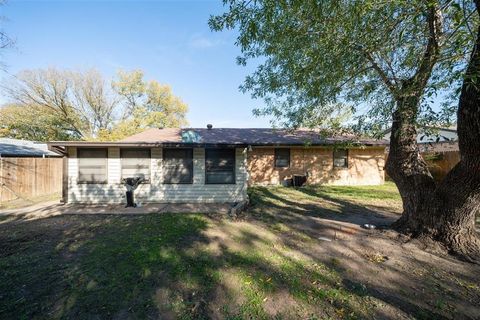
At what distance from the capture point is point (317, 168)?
541 inches

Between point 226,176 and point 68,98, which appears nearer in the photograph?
point 226,176

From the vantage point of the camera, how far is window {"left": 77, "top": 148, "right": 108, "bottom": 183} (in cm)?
813

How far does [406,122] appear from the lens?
165 inches

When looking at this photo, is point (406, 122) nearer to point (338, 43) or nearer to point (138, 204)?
point (338, 43)

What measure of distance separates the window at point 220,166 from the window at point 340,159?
320 inches

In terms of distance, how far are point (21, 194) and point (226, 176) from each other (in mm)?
9079

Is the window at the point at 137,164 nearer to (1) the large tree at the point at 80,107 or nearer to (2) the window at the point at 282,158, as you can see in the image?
(2) the window at the point at 282,158

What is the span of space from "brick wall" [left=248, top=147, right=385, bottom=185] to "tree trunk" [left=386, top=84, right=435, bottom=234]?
27.5ft

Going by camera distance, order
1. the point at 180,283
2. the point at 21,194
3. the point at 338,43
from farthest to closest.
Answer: the point at 21,194, the point at 338,43, the point at 180,283

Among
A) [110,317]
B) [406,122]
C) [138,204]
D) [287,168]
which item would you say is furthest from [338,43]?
[287,168]

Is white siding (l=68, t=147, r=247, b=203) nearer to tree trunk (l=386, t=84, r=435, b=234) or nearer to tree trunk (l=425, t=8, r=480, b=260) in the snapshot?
tree trunk (l=386, t=84, r=435, b=234)

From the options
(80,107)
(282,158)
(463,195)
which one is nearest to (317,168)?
(282,158)

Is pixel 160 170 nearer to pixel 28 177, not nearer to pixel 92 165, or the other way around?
pixel 92 165

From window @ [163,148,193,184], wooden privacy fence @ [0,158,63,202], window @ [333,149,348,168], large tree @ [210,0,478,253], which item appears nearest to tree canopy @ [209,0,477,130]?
large tree @ [210,0,478,253]
